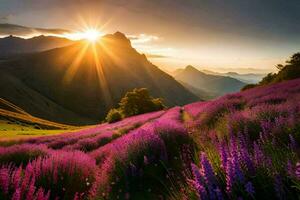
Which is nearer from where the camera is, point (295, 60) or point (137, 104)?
point (295, 60)

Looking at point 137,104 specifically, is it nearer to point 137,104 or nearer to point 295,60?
point 137,104

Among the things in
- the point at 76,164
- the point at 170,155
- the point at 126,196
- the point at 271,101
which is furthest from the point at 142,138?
the point at 271,101

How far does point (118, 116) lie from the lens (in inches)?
2603

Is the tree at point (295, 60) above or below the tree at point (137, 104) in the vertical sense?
above

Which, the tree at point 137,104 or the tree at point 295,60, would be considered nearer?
the tree at point 295,60

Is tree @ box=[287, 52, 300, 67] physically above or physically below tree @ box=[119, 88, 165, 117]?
above

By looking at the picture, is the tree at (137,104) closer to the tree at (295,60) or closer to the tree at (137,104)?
the tree at (137,104)

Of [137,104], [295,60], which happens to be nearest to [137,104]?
[137,104]

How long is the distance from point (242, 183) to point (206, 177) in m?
0.42

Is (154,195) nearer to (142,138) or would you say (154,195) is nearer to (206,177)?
(142,138)

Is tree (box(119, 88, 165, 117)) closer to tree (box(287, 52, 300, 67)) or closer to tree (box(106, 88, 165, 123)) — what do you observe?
tree (box(106, 88, 165, 123))

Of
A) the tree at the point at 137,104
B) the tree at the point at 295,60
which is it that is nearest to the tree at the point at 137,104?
the tree at the point at 137,104

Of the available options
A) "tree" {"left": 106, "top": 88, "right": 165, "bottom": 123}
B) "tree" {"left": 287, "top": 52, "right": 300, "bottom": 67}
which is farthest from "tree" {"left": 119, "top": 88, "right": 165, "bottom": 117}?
"tree" {"left": 287, "top": 52, "right": 300, "bottom": 67}

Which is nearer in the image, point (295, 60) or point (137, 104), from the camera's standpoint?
point (295, 60)
